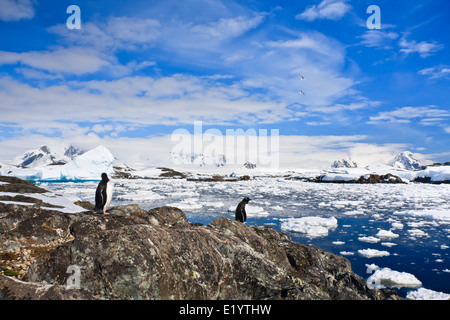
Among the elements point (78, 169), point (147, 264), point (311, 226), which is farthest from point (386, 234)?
point (78, 169)

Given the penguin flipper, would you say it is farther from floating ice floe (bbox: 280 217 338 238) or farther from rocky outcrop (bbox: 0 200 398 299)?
floating ice floe (bbox: 280 217 338 238)

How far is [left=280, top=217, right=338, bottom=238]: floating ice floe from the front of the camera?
51.0 feet

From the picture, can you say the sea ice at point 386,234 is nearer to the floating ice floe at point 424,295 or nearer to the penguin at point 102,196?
the floating ice floe at point 424,295

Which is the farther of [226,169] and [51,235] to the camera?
[226,169]

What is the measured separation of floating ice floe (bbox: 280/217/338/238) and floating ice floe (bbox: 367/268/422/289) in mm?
5639

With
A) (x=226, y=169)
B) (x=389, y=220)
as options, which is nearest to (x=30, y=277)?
(x=389, y=220)

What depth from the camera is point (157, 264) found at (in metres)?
4.04

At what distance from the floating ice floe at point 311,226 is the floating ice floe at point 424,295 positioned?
6.76 m

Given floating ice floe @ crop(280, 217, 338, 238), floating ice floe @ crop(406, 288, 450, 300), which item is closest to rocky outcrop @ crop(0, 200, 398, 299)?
floating ice floe @ crop(406, 288, 450, 300)

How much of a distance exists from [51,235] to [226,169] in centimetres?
12947

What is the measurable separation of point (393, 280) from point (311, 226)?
24.6 ft

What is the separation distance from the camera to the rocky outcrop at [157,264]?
12.3ft
